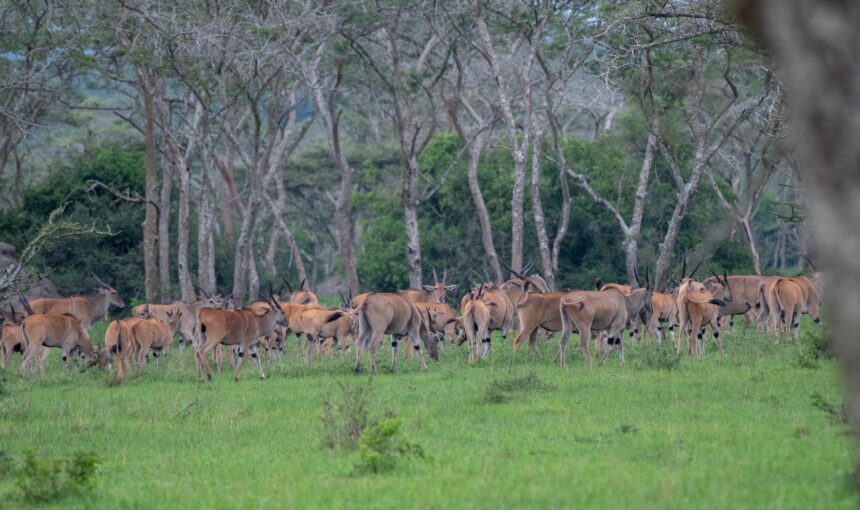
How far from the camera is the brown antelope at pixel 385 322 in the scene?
58.1 feet

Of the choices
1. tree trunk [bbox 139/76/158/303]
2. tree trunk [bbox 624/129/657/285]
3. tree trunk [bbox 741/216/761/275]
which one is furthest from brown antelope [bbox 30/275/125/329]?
tree trunk [bbox 741/216/761/275]

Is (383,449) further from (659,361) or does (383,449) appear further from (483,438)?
(659,361)

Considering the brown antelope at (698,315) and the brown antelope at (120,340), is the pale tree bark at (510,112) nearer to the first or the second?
the brown antelope at (698,315)

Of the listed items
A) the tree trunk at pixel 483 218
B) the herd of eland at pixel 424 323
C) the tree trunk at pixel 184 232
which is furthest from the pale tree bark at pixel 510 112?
the tree trunk at pixel 184 232

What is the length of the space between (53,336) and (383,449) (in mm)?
11807

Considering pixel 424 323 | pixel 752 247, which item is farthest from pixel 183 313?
pixel 752 247

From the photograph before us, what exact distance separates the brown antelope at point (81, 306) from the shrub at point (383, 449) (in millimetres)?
16359

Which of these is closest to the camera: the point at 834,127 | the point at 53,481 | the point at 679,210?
the point at 834,127

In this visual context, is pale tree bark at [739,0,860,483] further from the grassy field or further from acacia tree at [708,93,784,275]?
acacia tree at [708,93,784,275]

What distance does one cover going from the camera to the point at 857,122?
13.9 ft

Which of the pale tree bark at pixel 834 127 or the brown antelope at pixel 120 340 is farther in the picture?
the brown antelope at pixel 120 340

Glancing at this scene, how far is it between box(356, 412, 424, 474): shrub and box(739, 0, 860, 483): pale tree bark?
5.08 m

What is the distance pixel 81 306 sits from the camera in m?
26.0

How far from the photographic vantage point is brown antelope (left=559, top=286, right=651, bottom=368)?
17.0 metres
